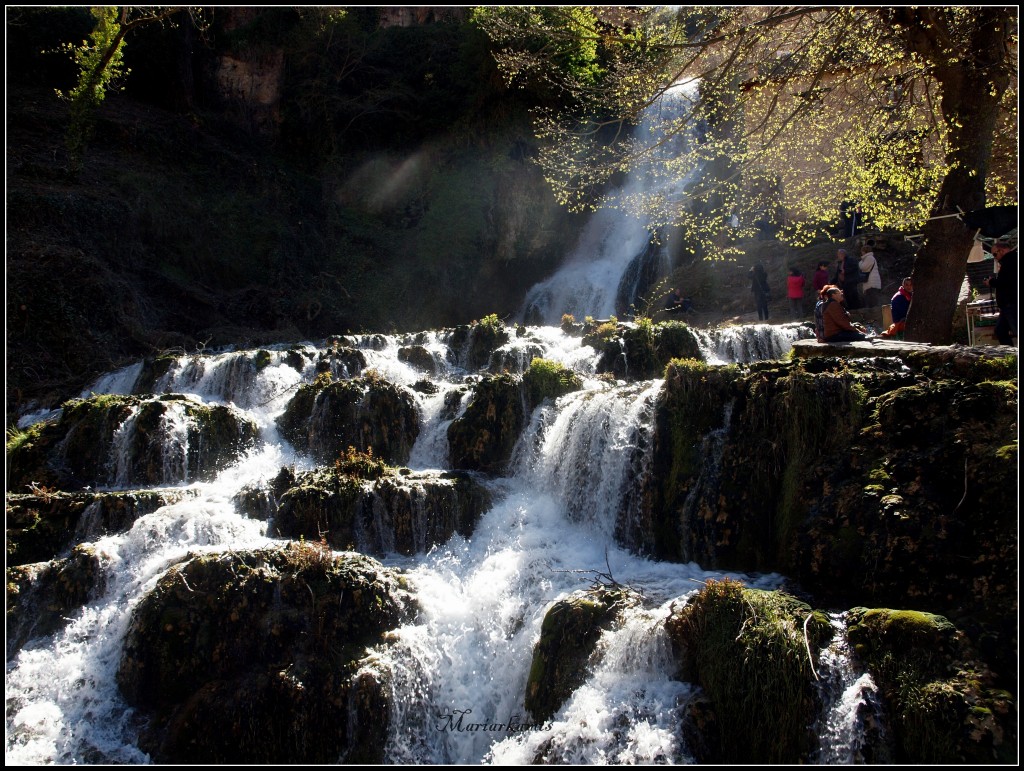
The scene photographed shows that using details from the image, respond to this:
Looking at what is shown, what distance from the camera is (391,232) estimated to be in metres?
23.4

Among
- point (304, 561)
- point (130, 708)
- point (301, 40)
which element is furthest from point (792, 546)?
point (301, 40)

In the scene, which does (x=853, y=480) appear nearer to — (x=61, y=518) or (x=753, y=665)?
(x=753, y=665)

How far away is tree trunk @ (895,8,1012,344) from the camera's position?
24.9 ft

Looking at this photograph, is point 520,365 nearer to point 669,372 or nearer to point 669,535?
point 669,372

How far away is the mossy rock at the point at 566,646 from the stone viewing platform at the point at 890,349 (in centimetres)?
393

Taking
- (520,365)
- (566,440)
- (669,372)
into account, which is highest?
(520,365)

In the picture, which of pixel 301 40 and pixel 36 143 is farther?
pixel 301 40

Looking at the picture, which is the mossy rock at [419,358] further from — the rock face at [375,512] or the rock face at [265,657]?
the rock face at [265,657]

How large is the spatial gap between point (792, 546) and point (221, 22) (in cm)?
2558

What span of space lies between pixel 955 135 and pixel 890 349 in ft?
9.17

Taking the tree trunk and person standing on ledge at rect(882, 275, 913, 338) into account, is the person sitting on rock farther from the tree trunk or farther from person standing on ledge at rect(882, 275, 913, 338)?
person standing on ledge at rect(882, 275, 913, 338)

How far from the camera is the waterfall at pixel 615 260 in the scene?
1969 cm

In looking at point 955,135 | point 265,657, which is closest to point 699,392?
point 955,135

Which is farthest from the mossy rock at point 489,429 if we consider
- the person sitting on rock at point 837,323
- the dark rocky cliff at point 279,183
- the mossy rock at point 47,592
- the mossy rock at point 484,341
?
the dark rocky cliff at point 279,183
